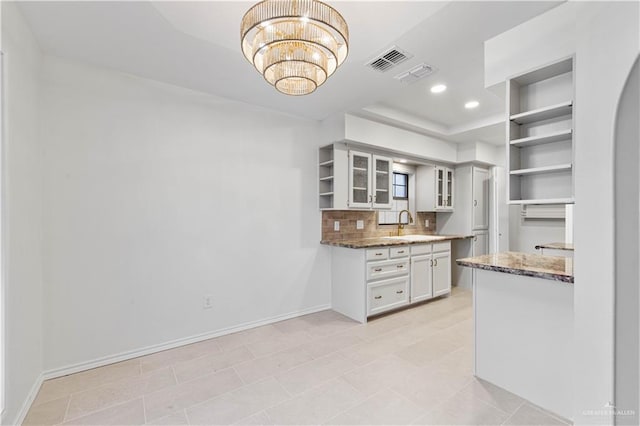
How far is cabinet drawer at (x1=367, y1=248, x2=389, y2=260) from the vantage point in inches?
138

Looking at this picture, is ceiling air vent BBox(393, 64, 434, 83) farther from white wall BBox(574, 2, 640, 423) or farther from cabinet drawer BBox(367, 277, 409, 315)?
cabinet drawer BBox(367, 277, 409, 315)

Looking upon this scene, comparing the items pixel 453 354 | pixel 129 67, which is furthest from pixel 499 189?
pixel 129 67

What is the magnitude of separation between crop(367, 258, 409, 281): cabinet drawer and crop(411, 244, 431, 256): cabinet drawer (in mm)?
182


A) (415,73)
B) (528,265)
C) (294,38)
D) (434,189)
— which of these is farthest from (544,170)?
(434,189)

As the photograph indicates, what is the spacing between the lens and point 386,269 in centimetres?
367

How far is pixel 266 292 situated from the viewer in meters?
3.41

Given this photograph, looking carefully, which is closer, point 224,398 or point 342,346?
point 224,398

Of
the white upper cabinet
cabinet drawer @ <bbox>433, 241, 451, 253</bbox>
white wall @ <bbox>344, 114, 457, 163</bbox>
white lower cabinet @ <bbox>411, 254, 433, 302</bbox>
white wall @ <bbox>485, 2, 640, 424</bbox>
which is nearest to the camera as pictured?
white wall @ <bbox>485, 2, 640, 424</bbox>

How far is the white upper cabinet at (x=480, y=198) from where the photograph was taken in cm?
503

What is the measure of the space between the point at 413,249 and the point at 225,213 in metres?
2.52

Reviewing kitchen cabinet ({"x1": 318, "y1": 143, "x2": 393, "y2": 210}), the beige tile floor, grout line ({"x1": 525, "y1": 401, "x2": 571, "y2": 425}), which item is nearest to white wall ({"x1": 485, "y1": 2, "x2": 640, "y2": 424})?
grout line ({"x1": 525, "y1": 401, "x2": 571, "y2": 425})

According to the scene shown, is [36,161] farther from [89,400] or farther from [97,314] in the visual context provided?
[89,400]

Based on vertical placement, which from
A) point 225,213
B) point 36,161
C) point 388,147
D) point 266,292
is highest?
point 388,147

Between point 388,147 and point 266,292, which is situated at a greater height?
point 388,147
